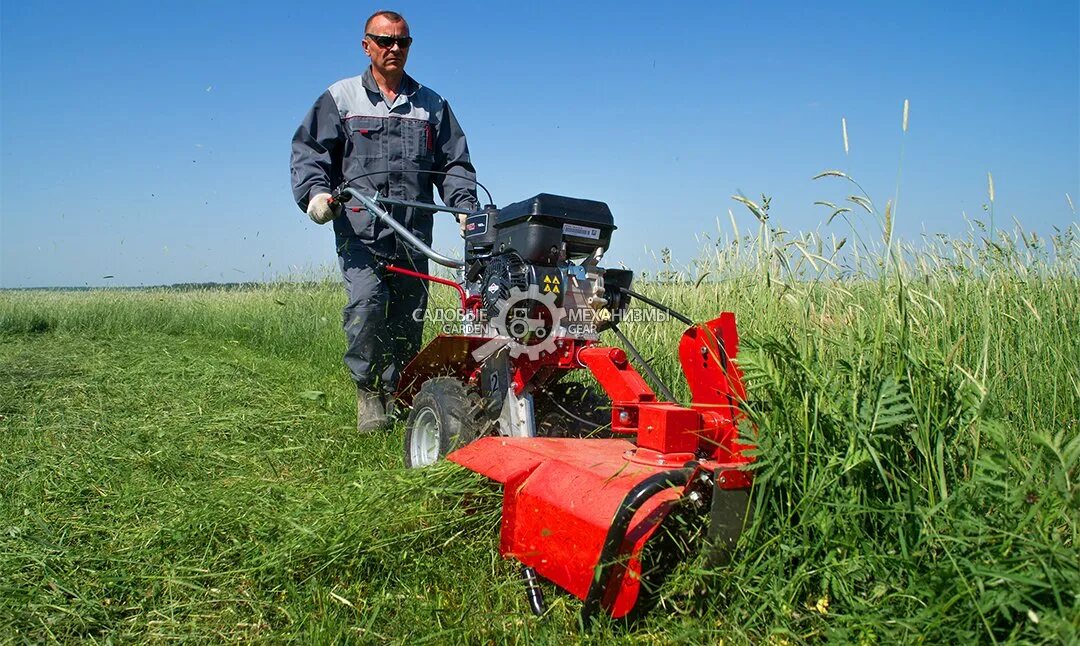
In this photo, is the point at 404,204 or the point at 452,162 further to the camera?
the point at 452,162

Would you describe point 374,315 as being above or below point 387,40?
below

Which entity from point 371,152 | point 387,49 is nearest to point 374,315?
point 371,152

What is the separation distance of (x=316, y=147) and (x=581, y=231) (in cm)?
207

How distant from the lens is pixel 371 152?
4.67 m

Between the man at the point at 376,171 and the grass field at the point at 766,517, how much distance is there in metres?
0.62

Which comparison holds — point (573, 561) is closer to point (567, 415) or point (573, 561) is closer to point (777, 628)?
point (777, 628)

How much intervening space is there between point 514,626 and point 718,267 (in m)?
3.09

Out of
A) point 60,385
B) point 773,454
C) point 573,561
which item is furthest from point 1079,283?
point 60,385

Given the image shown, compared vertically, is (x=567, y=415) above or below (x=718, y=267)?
below

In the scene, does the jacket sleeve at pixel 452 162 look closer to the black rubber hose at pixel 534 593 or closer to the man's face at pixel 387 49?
the man's face at pixel 387 49

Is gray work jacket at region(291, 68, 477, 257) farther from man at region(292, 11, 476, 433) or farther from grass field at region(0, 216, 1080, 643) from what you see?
grass field at region(0, 216, 1080, 643)

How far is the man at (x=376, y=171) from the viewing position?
460 centimetres

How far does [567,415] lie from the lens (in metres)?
3.71

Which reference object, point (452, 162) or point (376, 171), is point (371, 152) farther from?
point (452, 162)
